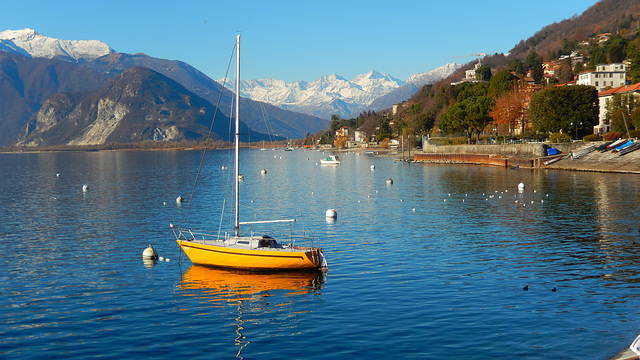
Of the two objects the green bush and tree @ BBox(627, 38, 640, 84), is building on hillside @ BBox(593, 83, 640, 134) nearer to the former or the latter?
tree @ BBox(627, 38, 640, 84)

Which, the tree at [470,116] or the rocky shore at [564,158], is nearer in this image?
the rocky shore at [564,158]

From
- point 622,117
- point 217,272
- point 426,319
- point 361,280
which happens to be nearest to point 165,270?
point 217,272

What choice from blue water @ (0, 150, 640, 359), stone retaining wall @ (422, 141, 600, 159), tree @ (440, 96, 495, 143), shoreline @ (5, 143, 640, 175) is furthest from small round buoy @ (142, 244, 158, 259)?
tree @ (440, 96, 495, 143)

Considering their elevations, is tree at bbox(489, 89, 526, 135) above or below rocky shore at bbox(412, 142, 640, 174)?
above

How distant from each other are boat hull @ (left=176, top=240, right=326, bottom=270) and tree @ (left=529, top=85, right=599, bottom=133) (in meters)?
122

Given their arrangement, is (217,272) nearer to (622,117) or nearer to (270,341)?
(270,341)

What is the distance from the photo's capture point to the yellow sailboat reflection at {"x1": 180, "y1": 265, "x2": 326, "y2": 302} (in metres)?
34.8

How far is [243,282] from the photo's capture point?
3722 centimetres

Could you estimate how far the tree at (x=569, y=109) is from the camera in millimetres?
142125

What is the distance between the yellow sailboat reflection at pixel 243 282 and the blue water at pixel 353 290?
0.19m

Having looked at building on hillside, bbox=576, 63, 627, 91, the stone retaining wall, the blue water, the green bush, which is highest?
building on hillside, bbox=576, 63, 627, 91

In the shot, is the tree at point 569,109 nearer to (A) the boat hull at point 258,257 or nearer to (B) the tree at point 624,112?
(B) the tree at point 624,112

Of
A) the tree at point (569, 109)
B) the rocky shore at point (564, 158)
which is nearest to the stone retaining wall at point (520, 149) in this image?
the rocky shore at point (564, 158)

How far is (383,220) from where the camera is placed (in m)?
62.8
